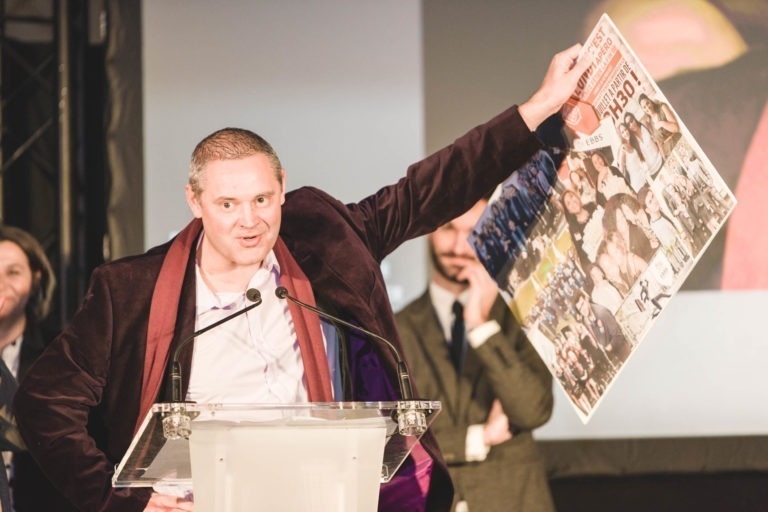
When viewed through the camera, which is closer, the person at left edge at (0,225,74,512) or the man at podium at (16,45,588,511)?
the man at podium at (16,45,588,511)

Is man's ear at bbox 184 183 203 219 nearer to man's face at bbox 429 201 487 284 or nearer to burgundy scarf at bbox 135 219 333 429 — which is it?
burgundy scarf at bbox 135 219 333 429

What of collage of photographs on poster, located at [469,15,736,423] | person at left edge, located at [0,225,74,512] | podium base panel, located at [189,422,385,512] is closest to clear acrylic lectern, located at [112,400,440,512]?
podium base panel, located at [189,422,385,512]

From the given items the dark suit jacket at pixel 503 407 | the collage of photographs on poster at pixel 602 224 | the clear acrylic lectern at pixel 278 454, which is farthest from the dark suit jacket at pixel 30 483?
the clear acrylic lectern at pixel 278 454

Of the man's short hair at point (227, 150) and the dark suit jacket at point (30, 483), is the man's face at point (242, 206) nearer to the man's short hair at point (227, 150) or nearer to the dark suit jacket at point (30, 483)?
the man's short hair at point (227, 150)

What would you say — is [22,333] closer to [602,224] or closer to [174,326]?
[174,326]

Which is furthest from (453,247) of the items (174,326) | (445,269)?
(174,326)

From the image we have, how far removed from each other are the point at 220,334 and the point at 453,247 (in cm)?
111

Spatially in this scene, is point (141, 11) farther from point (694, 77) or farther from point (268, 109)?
point (694, 77)

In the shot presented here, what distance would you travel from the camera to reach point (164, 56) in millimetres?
4020

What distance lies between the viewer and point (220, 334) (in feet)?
10.1

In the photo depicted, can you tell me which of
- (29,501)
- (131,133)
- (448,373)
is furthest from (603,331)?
(29,501)

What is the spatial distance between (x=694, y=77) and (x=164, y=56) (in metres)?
1.91

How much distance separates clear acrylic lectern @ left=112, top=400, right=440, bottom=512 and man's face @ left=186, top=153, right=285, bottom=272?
820mm

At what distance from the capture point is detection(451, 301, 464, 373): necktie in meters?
3.92
